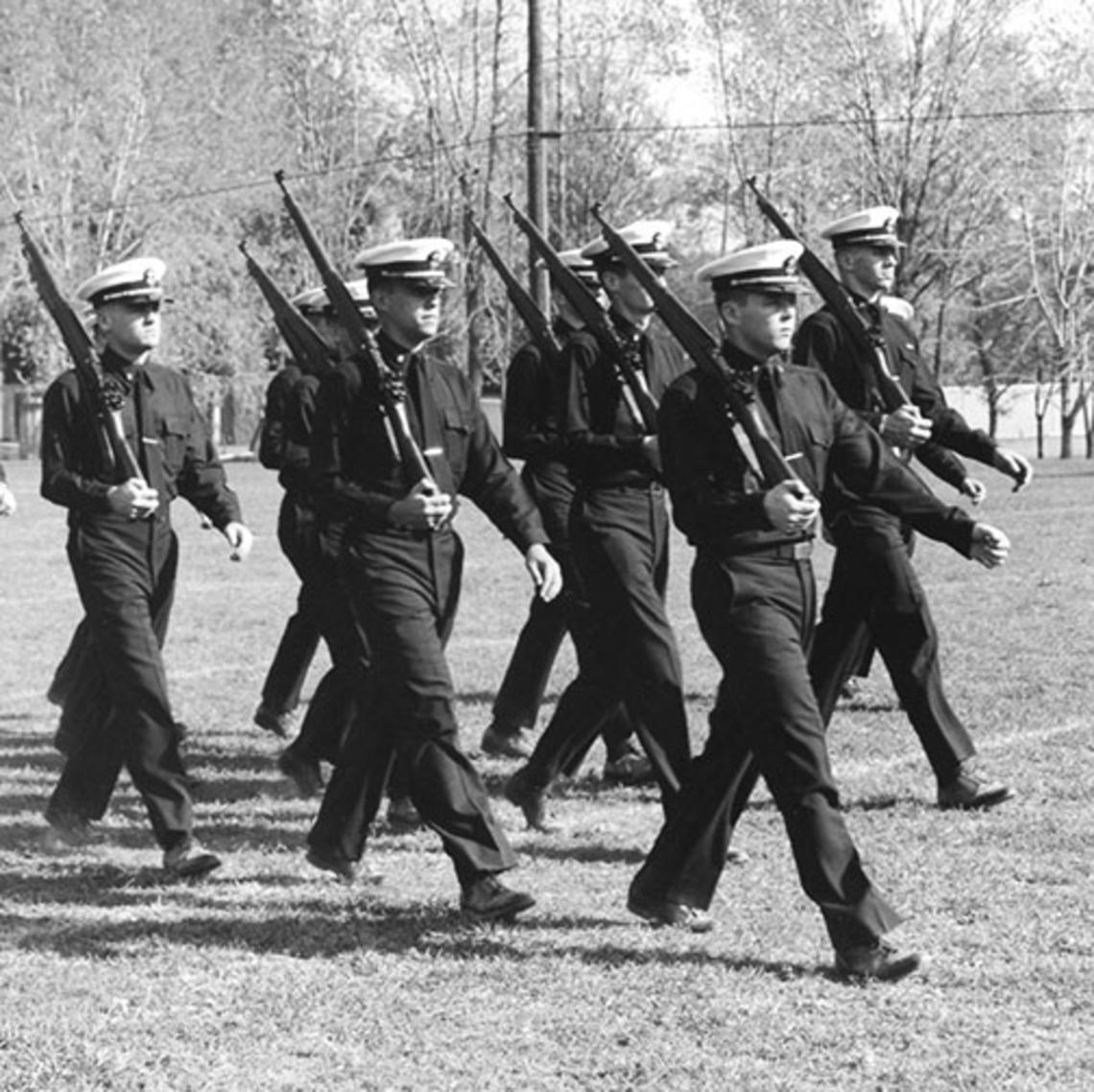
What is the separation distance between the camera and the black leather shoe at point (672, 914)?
20.5 ft

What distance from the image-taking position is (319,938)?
635cm

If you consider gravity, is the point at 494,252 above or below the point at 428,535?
above

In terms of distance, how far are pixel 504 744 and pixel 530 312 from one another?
200cm

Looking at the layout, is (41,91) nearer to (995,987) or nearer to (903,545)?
(903,545)

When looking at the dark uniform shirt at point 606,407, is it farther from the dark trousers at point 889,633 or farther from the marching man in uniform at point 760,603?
the marching man in uniform at point 760,603

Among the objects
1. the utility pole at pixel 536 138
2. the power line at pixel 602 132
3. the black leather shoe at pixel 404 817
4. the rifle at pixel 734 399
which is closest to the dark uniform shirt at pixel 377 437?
the rifle at pixel 734 399

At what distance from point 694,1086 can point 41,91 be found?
136ft

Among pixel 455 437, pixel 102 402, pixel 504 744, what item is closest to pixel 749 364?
pixel 455 437

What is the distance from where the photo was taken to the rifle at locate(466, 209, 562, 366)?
8203mm

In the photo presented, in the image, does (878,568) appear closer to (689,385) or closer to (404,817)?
(404,817)

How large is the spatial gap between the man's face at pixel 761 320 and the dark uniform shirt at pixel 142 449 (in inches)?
95.4

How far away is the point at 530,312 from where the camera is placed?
28.6 feet

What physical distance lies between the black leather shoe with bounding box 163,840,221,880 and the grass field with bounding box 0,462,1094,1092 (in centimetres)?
7

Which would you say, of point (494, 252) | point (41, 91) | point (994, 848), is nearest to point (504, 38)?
point (41, 91)
